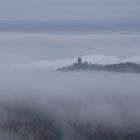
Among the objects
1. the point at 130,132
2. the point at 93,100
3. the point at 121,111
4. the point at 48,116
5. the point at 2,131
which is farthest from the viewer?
the point at 93,100

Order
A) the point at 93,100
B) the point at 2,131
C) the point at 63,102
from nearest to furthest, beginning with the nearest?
1. the point at 2,131
2. the point at 63,102
3. the point at 93,100

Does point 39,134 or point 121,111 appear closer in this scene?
point 39,134

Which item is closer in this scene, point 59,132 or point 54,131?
point 54,131

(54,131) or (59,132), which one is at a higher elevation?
(54,131)

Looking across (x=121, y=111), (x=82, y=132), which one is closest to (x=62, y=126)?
(x=82, y=132)

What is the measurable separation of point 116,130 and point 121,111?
104 feet

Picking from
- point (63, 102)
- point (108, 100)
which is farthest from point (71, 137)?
point (108, 100)

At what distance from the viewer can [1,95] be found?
183250 mm

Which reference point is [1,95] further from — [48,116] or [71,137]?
[71,137]

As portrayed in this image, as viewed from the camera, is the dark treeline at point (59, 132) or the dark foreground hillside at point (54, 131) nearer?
the dark foreground hillside at point (54, 131)

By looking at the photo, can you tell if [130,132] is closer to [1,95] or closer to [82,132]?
[82,132]

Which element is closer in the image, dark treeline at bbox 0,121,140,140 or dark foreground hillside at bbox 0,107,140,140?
dark foreground hillside at bbox 0,107,140,140

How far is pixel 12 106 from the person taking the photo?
158000mm

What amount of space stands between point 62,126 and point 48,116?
41.1 feet
